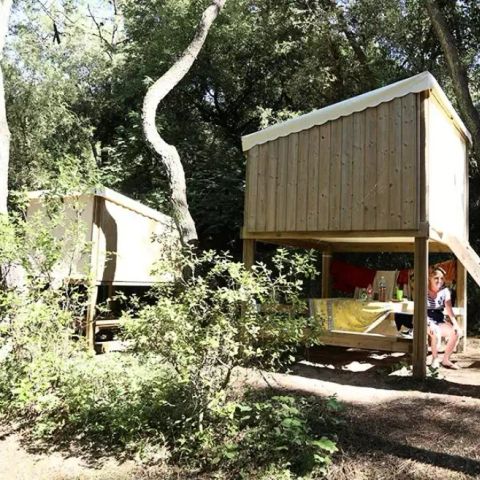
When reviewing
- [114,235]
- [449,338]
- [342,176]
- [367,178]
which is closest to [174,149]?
[114,235]

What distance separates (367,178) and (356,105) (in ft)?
3.24

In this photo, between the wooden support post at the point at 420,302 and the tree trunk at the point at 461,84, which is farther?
the tree trunk at the point at 461,84

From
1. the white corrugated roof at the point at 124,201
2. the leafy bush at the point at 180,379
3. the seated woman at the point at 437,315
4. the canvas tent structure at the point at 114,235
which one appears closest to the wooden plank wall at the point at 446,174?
the seated woman at the point at 437,315

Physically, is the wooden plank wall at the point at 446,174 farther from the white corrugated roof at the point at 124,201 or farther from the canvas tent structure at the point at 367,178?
the white corrugated roof at the point at 124,201

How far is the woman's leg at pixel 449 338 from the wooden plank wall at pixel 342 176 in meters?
1.92

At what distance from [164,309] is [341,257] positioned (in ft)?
28.4

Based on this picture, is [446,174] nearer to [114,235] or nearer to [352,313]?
[352,313]

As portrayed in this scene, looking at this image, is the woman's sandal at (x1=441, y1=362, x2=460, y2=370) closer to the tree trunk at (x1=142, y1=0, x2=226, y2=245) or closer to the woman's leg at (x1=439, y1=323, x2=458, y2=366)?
the woman's leg at (x1=439, y1=323, x2=458, y2=366)

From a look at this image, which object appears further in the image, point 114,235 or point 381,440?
point 114,235

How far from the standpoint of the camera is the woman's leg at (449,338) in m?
7.14

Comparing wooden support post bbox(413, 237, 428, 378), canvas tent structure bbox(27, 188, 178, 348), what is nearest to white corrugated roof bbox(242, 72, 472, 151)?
wooden support post bbox(413, 237, 428, 378)

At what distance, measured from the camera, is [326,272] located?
10.5 metres

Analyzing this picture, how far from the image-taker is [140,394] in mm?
4422

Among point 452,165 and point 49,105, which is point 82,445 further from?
point 49,105
